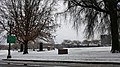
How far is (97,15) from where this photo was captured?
3153cm

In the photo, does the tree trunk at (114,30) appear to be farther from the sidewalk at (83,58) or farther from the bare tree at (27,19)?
the bare tree at (27,19)

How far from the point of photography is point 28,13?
41438 millimetres

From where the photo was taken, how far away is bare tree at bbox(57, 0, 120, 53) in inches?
1171

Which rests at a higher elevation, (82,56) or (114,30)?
(114,30)

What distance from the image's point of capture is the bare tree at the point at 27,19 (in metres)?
41.7

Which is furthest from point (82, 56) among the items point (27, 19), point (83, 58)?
point (27, 19)

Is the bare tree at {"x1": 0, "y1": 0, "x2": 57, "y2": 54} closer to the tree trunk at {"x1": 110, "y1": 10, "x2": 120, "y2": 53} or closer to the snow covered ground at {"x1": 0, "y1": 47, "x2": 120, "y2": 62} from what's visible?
the snow covered ground at {"x1": 0, "y1": 47, "x2": 120, "y2": 62}

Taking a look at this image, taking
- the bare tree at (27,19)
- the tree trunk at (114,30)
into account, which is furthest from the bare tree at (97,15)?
the bare tree at (27,19)

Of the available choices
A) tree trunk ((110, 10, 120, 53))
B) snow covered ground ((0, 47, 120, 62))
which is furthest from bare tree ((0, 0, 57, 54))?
tree trunk ((110, 10, 120, 53))

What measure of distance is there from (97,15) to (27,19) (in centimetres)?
1371

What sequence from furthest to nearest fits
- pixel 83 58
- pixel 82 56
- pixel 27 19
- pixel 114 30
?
pixel 27 19 < pixel 114 30 < pixel 82 56 < pixel 83 58

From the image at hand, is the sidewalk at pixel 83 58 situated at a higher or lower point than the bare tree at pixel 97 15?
lower

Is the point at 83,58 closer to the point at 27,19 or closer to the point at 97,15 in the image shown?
the point at 97,15

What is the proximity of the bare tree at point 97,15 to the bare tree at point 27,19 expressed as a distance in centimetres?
1094
